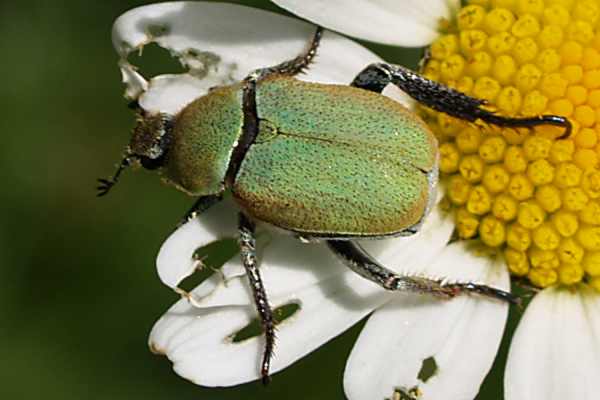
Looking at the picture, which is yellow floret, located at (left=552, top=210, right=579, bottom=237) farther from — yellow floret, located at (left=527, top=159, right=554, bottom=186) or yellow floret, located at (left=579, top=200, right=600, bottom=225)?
yellow floret, located at (left=527, top=159, right=554, bottom=186)

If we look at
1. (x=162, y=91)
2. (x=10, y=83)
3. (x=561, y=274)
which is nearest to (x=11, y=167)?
(x=10, y=83)

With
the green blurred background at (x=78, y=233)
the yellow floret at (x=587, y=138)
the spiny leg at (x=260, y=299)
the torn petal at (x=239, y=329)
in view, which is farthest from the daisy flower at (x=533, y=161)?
the green blurred background at (x=78, y=233)

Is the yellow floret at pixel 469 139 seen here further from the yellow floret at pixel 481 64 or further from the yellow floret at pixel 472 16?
the yellow floret at pixel 472 16

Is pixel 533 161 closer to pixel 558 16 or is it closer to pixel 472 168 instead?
pixel 472 168

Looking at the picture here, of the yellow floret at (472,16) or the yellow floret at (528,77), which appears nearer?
the yellow floret at (528,77)

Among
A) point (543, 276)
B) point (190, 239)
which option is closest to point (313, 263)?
point (190, 239)

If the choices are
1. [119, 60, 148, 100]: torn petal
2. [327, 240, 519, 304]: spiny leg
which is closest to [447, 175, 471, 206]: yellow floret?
[327, 240, 519, 304]: spiny leg
